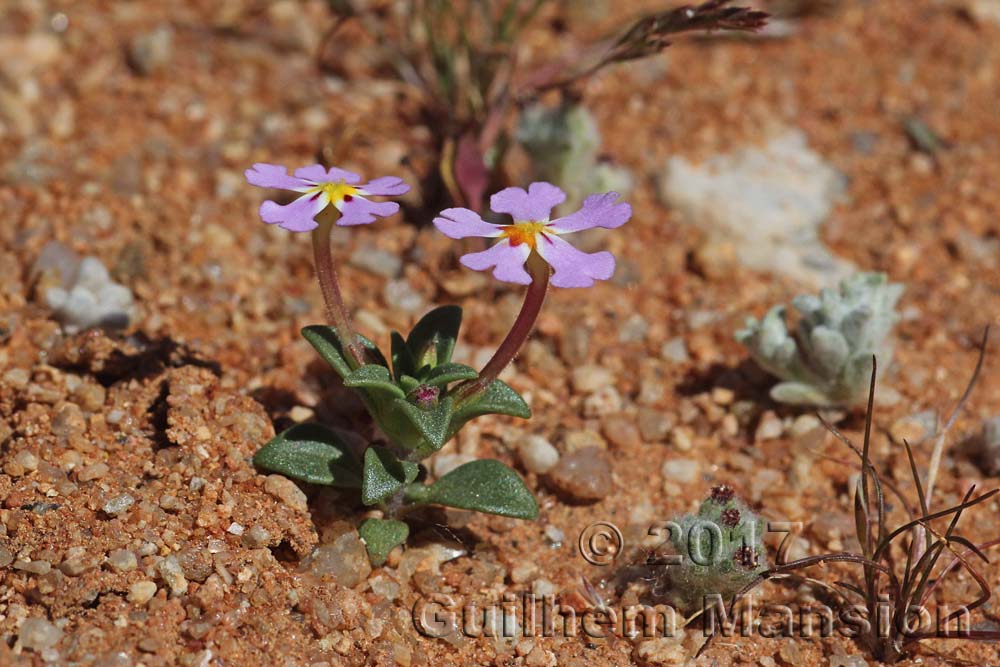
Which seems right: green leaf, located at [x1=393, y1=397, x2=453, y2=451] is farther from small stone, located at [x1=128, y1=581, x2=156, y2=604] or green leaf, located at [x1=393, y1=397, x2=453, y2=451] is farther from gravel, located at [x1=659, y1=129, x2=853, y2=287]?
gravel, located at [x1=659, y1=129, x2=853, y2=287]

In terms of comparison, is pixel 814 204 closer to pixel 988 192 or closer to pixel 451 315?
pixel 988 192

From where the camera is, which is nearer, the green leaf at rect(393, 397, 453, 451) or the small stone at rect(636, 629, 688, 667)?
the green leaf at rect(393, 397, 453, 451)

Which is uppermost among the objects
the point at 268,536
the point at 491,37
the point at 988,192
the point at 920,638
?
the point at 491,37

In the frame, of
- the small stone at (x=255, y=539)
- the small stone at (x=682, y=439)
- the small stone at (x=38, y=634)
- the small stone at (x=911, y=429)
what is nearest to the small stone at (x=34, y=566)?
the small stone at (x=38, y=634)

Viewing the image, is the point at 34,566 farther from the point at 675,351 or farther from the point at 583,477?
the point at 675,351

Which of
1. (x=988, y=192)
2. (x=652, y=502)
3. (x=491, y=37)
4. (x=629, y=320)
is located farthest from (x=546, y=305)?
(x=988, y=192)

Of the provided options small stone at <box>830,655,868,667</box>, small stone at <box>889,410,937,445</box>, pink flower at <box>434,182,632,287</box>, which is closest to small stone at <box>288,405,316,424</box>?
pink flower at <box>434,182,632,287</box>
